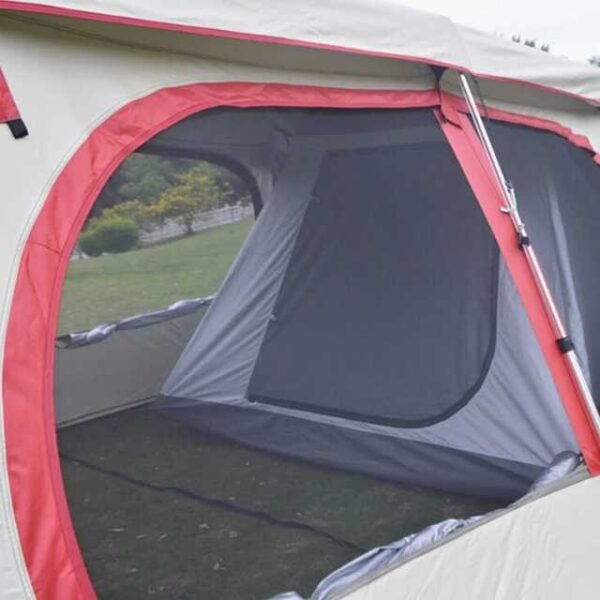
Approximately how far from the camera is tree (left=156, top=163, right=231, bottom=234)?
3.27 meters

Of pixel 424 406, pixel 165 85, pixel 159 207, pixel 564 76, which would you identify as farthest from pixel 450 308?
pixel 165 85

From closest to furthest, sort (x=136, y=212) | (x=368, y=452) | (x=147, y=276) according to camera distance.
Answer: (x=136, y=212)
(x=368, y=452)
(x=147, y=276)

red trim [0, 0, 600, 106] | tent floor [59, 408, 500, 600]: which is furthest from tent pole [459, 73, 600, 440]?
tent floor [59, 408, 500, 600]

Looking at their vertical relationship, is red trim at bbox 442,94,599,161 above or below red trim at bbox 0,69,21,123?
below

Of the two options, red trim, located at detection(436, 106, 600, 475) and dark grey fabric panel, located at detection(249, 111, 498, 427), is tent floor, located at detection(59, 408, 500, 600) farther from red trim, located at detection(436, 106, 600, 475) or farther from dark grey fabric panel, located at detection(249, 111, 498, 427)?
red trim, located at detection(436, 106, 600, 475)

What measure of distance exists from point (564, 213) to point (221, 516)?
1747 millimetres

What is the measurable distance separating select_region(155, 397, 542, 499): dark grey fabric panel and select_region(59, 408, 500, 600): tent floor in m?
0.05

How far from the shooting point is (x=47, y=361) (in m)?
1.51

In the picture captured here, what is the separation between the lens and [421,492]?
3.14 meters

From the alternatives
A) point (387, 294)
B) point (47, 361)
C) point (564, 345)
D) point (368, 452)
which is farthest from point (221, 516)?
point (47, 361)

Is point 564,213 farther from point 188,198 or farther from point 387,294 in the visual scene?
point 188,198

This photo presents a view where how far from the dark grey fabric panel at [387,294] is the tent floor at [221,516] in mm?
332

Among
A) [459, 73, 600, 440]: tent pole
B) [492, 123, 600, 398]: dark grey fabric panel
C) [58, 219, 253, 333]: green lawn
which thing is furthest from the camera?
[58, 219, 253, 333]: green lawn

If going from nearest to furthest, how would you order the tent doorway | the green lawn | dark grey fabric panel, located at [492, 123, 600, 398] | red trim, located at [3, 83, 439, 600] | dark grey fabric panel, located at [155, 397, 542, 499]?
red trim, located at [3, 83, 439, 600]
the tent doorway
dark grey fabric panel, located at [155, 397, 542, 499]
dark grey fabric panel, located at [492, 123, 600, 398]
the green lawn
